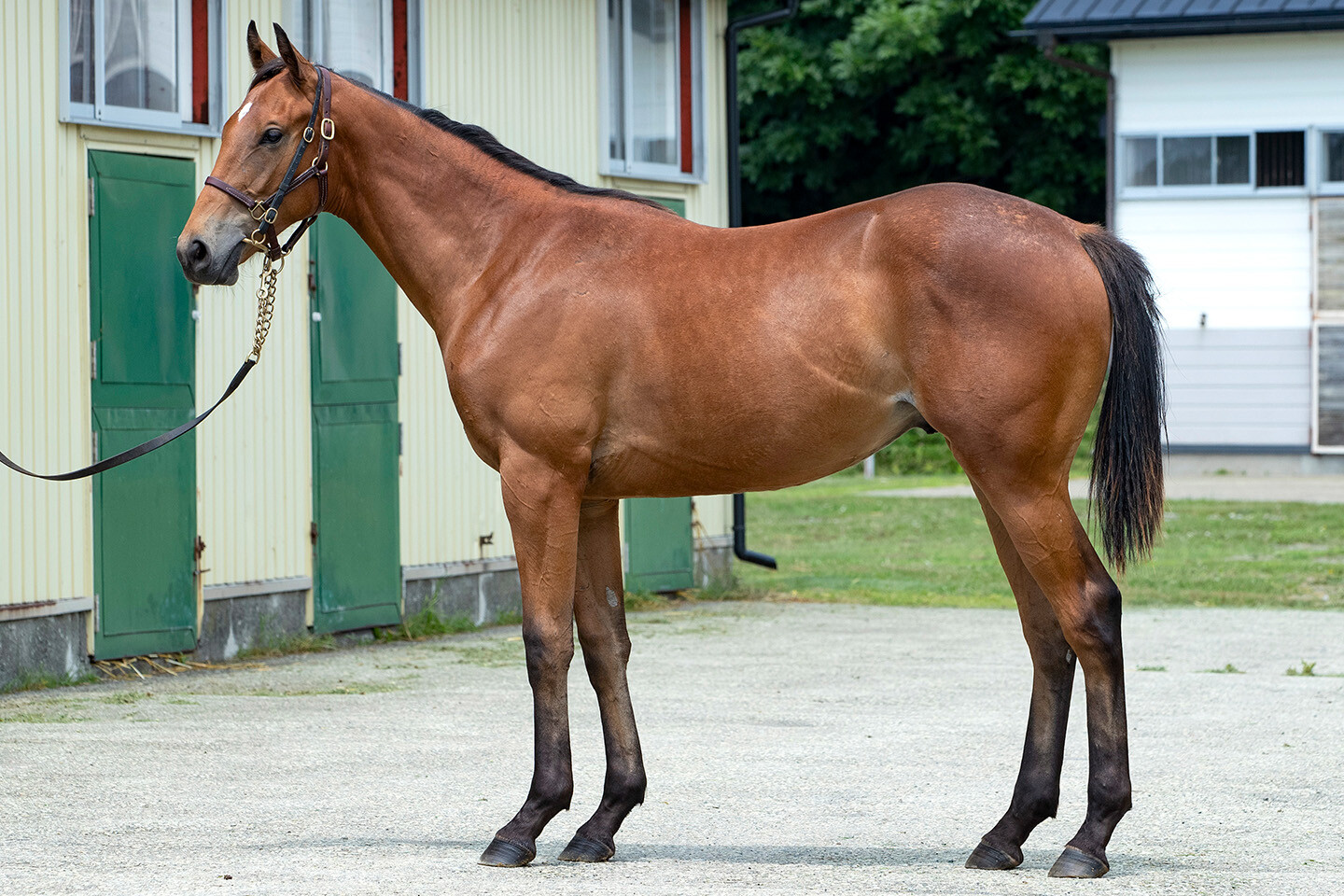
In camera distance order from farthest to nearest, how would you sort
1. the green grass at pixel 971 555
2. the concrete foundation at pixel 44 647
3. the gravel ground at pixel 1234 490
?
the gravel ground at pixel 1234 490 → the green grass at pixel 971 555 → the concrete foundation at pixel 44 647

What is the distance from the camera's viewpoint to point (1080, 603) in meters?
5.06

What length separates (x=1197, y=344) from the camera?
89.6ft

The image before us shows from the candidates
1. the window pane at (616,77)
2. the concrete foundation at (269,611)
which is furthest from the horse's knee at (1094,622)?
the window pane at (616,77)

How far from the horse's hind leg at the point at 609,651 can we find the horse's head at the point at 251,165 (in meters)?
1.37

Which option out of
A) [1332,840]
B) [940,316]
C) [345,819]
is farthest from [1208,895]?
[345,819]

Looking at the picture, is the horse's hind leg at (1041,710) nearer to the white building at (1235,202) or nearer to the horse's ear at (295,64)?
the horse's ear at (295,64)

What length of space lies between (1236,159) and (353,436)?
19695 millimetres

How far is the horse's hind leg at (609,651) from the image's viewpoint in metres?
5.55

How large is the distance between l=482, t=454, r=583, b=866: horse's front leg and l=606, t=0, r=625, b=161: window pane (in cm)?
773

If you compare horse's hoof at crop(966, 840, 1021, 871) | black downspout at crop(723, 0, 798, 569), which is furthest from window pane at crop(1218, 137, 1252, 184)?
horse's hoof at crop(966, 840, 1021, 871)

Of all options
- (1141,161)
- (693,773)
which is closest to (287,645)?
(693,773)

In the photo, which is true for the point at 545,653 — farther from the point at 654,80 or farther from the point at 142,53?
A: the point at 654,80

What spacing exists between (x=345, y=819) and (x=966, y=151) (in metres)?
27.4

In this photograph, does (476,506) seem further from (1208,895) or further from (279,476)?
(1208,895)
